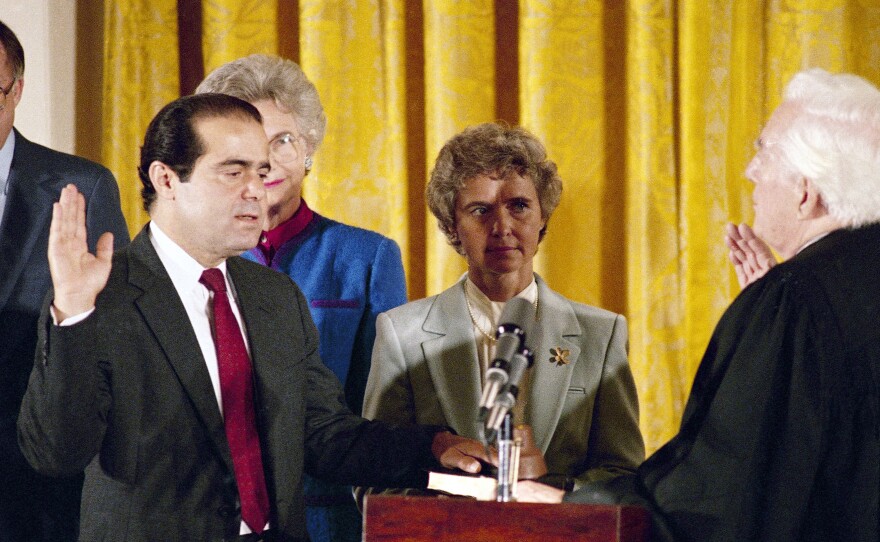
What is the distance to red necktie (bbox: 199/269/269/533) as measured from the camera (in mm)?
2273

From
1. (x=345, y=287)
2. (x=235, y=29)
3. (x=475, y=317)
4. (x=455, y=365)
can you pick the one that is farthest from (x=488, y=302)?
(x=235, y=29)

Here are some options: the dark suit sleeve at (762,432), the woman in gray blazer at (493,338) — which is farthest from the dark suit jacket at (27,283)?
the dark suit sleeve at (762,432)

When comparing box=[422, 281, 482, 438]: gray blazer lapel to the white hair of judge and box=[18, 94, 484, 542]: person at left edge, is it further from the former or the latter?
the white hair of judge

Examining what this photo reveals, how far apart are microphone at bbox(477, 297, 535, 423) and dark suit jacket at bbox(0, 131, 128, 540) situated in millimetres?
1198

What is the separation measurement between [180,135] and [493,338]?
0.99m

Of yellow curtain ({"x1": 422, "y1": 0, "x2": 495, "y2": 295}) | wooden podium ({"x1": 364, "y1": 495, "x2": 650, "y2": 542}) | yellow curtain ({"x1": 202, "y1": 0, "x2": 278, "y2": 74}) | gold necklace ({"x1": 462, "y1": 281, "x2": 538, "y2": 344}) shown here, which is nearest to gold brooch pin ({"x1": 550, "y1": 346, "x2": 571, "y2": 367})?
gold necklace ({"x1": 462, "y1": 281, "x2": 538, "y2": 344})

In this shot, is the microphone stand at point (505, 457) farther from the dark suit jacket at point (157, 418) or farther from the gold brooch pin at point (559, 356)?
the gold brooch pin at point (559, 356)

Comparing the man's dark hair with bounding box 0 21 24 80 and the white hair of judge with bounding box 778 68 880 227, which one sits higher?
the man's dark hair with bounding box 0 21 24 80

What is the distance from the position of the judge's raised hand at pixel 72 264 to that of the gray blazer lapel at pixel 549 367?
1.15m

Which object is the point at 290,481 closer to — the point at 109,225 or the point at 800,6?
the point at 109,225

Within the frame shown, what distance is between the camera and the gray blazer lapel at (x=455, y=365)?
2756 mm

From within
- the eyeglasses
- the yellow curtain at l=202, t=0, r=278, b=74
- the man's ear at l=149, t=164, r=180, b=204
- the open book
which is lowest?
the open book

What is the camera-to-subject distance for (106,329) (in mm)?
2193

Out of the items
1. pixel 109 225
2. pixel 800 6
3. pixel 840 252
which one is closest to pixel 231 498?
pixel 109 225
